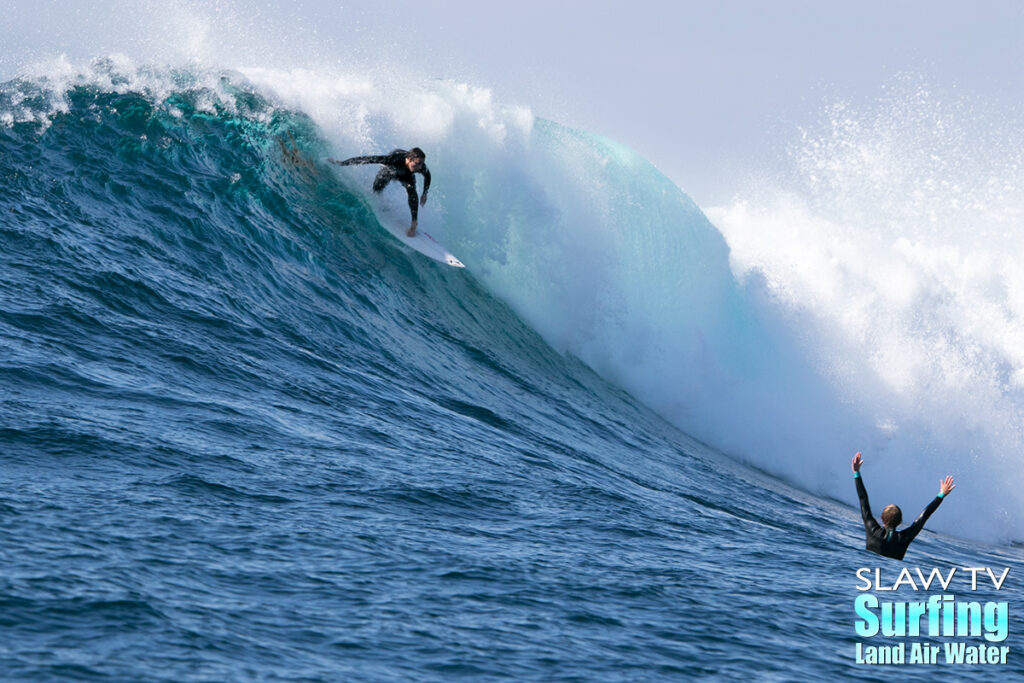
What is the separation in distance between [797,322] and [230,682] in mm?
15246

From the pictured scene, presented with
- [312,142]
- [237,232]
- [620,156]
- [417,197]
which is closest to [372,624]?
[237,232]

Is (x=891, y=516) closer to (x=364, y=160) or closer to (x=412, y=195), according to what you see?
(x=364, y=160)

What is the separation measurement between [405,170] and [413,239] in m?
1.02

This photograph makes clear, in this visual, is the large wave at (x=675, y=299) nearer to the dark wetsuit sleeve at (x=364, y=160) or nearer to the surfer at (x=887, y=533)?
the dark wetsuit sleeve at (x=364, y=160)

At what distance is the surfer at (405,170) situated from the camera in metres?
14.2

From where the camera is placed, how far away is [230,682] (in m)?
4.17

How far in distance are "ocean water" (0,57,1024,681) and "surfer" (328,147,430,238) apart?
492mm

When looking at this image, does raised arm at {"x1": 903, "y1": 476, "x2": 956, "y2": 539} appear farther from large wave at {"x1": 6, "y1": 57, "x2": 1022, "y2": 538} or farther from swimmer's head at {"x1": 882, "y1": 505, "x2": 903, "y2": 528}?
large wave at {"x1": 6, "y1": 57, "x2": 1022, "y2": 538}

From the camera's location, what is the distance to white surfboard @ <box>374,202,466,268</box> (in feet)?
48.4

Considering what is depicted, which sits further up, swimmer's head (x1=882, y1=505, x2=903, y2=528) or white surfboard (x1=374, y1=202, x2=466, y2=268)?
white surfboard (x1=374, y1=202, x2=466, y2=268)

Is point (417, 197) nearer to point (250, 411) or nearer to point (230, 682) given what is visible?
point (250, 411)

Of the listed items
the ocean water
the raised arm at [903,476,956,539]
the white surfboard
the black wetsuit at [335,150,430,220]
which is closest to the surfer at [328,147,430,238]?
the black wetsuit at [335,150,430,220]

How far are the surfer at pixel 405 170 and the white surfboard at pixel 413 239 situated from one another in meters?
0.13

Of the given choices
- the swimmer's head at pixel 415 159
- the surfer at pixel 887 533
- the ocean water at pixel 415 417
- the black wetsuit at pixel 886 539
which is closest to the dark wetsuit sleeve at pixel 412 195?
the swimmer's head at pixel 415 159
